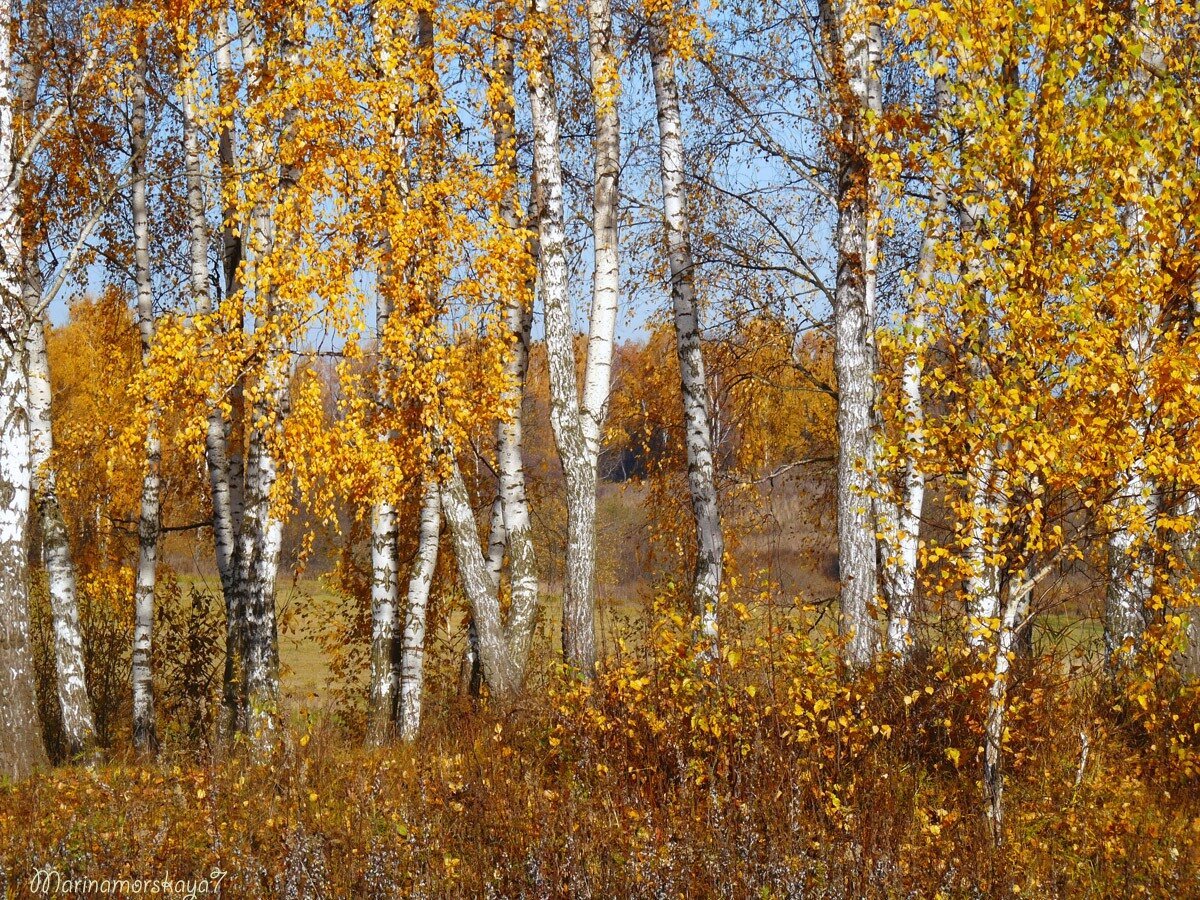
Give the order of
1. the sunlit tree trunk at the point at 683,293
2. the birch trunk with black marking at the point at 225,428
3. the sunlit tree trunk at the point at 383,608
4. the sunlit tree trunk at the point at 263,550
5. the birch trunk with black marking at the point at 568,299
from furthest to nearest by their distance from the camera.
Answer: the birch trunk with black marking at the point at 225,428
the sunlit tree trunk at the point at 383,608
the sunlit tree trunk at the point at 683,293
the sunlit tree trunk at the point at 263,550
the birch trunk with black marking at the point at 568,299

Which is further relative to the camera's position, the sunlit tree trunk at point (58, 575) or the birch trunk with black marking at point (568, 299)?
the sunlit tree trunk at point (58, 575)

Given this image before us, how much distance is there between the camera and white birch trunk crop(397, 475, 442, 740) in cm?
964

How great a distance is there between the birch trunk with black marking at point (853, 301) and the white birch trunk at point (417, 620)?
3.65 m

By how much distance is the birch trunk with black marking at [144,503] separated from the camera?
11078 millimetres

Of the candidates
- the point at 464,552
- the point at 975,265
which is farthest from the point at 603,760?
the point at 975,265

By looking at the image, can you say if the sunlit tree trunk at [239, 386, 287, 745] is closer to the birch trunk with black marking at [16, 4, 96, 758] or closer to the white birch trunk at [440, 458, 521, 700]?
the white birch trunk at [440, 458, 521, 700]

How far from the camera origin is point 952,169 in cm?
530

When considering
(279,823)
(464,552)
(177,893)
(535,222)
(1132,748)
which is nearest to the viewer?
(177,893)

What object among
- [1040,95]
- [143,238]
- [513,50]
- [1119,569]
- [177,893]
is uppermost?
[513,50]

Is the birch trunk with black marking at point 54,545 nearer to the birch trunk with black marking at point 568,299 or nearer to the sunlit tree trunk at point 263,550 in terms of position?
the sunlit tree trunk at point 263,550

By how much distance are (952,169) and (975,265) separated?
0.52 m

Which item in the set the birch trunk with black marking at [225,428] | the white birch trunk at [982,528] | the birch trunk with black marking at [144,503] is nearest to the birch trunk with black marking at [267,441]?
the birch trunk with black marking at [225,428]

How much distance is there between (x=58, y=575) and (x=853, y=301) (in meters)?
7.83

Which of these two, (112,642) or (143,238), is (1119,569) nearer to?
(143,238)
